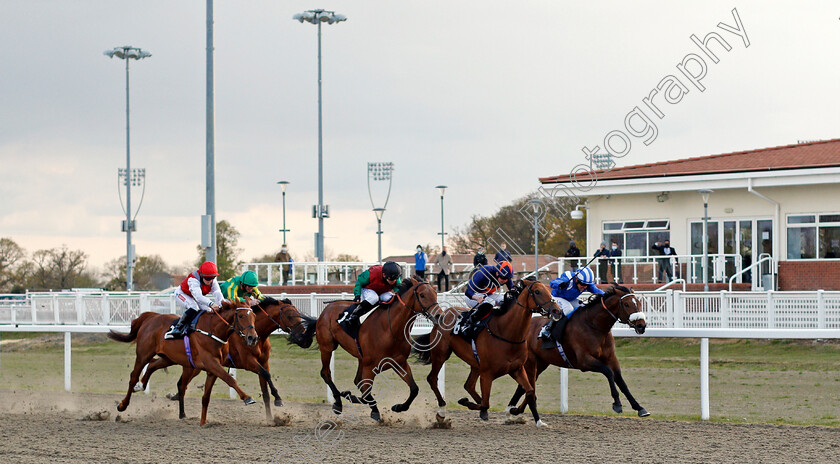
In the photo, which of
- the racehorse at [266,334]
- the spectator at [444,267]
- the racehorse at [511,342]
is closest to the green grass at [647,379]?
the racehorse at [266,334]

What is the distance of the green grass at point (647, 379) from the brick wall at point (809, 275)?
4.70 meters

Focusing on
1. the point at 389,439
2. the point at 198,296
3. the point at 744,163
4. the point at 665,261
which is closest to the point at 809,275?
the point at 665,261

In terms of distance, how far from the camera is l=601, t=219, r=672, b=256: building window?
24.2 meters

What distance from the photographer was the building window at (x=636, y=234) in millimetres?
24156

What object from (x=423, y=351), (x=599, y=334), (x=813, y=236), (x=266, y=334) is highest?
(x=813, y=236)

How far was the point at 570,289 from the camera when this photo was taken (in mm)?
10023

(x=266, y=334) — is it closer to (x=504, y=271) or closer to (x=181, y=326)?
(x=181, y=326)

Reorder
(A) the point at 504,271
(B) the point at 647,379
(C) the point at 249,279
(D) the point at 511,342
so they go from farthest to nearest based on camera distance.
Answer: (B) the point at 647,379 → (C) the point at 249,279 → (A) the point at 504,271 → (D) the point at 511,342

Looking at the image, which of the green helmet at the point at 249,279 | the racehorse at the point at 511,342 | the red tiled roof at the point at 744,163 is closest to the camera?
the racehorse at the point at 511,342

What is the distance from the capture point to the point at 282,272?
26094mm

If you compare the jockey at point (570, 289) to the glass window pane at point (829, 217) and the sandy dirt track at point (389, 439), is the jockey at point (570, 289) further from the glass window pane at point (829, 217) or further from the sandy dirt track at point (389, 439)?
the glass window pane at point (829, 217)

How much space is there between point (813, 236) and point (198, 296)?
53.9ft

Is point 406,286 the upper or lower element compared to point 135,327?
upper

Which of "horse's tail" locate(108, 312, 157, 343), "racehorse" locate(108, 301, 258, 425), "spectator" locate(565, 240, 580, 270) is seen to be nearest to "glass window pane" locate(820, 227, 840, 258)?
"spectator" locate(565, 240, 580, 270)
